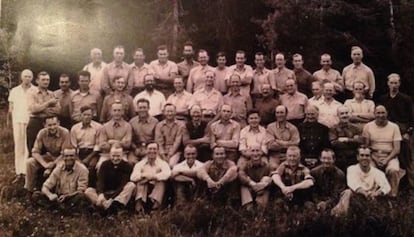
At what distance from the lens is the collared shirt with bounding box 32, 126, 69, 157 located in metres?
6.43

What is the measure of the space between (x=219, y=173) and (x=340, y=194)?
1.10 m

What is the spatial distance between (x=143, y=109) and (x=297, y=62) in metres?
1.69

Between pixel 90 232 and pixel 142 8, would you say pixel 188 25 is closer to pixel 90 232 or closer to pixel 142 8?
pixel 142 8

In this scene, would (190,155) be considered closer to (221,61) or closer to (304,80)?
(221,61)

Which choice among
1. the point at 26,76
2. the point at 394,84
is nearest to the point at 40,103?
the point at 26,76

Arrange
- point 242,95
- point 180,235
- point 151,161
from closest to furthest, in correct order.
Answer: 1. point 180,235
2. point 151,161
3. point 242,95

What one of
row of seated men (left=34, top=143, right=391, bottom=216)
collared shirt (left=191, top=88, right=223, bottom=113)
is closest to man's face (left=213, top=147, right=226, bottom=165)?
row of seated men (left=34, top=143, right=391, bottom=216)

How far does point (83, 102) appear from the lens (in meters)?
6.82

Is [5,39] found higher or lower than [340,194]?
higher

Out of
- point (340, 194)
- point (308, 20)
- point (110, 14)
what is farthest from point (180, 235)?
point (308, 20)

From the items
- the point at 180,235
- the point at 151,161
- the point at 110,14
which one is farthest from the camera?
the point at 151,161

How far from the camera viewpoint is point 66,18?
225 inches

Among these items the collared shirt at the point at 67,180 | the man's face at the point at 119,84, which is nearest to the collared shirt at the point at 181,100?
the man's face at the point at 119,84

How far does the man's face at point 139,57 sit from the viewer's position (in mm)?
6945
